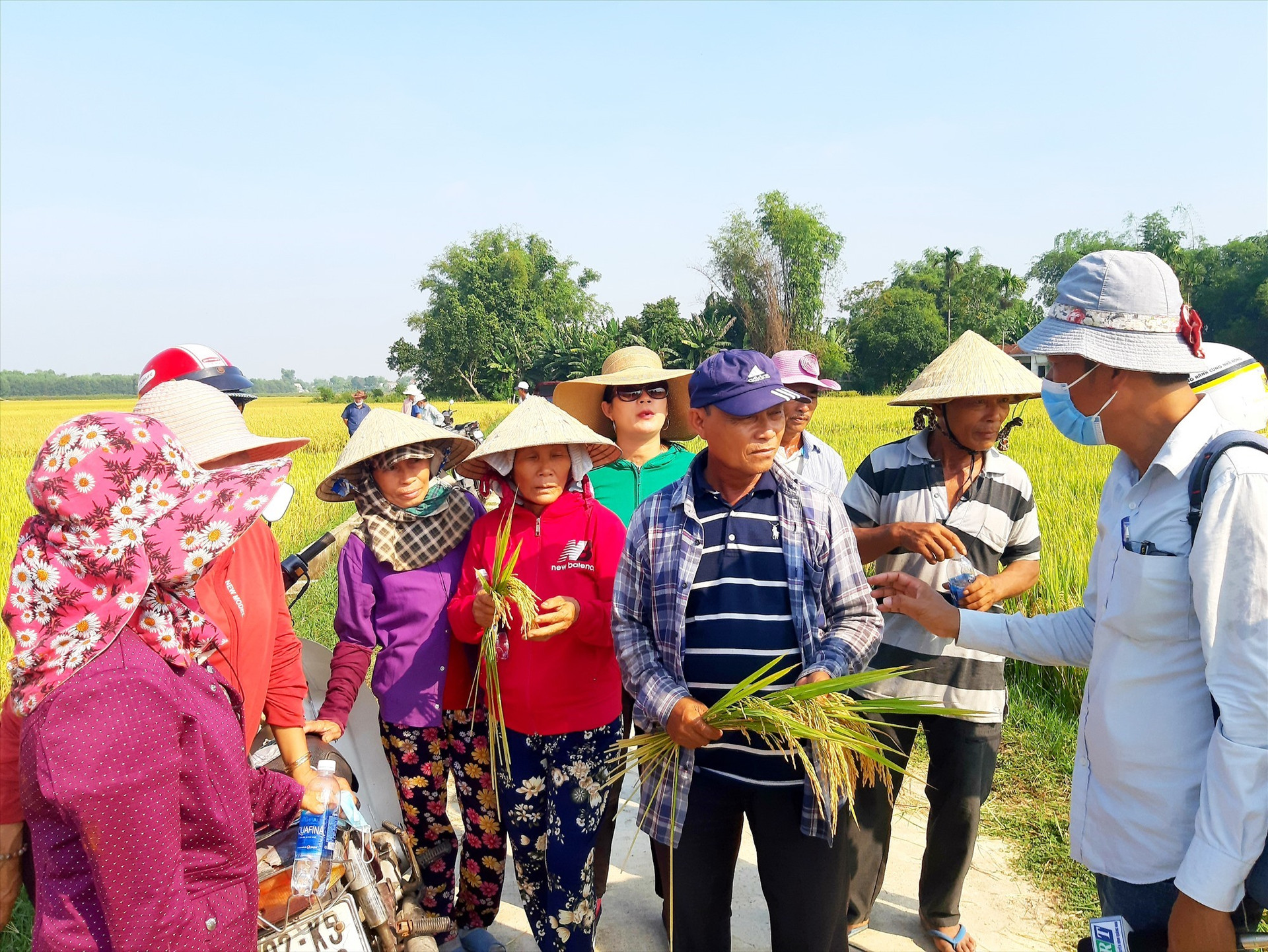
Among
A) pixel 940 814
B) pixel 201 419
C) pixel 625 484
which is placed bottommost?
pixel 940 814

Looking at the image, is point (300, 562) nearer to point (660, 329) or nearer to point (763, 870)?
point (763, 870)

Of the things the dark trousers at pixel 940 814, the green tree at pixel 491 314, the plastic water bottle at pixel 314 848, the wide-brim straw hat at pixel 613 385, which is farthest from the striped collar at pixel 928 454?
the green tree at pixel 491 314

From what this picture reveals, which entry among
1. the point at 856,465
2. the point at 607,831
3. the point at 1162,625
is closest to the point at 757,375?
the point at 1162,625

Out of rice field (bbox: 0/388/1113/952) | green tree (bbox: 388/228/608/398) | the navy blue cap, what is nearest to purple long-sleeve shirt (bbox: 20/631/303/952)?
the navy blue cap

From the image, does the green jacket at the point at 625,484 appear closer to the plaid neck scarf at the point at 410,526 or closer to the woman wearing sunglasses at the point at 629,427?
the woman wearing sunglasses at the point at 629,427

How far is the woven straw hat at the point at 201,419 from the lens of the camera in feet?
7.23

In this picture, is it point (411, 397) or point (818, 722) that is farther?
point (411, 397)

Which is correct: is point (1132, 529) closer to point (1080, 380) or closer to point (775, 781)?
point (1080, 380)

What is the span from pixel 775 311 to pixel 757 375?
4452 centimetres

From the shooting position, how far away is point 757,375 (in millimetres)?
2053

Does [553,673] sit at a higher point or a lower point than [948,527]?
lower

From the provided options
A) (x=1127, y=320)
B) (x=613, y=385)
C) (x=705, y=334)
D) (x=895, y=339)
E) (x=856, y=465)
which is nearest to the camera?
(x=1127, y=320)

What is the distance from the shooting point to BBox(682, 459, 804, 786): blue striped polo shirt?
2.06 m

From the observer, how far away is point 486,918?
2.81 metres
